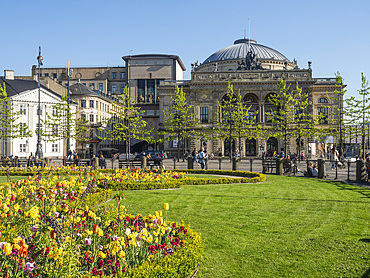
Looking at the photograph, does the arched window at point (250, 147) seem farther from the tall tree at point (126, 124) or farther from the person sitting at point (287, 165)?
the person sitting at point (287, 165)

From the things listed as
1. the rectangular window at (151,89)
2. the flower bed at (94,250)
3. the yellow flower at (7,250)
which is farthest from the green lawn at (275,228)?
the rectangular window at (151,89)

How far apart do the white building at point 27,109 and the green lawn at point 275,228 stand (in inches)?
1610

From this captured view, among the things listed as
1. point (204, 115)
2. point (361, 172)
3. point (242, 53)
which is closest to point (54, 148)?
point (204, 115)

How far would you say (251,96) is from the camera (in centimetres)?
6719

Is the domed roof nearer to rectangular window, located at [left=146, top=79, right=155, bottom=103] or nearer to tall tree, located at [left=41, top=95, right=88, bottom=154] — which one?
rectangular window, located at [left=146, top=79, right=155, bottom=103]

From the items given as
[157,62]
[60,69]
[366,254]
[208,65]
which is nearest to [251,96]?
[208,65]

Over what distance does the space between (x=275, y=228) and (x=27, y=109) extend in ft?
171

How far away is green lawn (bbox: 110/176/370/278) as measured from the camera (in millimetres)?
6559

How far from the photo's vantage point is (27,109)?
175 ft

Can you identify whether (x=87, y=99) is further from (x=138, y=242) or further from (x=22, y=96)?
(x=138, y=242)

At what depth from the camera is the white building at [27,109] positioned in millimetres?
51500

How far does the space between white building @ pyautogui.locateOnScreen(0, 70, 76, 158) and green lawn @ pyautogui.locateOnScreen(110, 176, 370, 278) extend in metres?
40.9

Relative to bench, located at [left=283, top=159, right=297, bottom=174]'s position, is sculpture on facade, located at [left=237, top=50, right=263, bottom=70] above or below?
above

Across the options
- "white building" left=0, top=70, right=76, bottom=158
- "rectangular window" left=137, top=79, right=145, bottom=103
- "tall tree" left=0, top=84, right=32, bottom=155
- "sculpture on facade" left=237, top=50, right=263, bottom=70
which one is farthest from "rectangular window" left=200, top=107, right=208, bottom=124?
"tall tree" left=0, top=84, right=32, bottom=155
